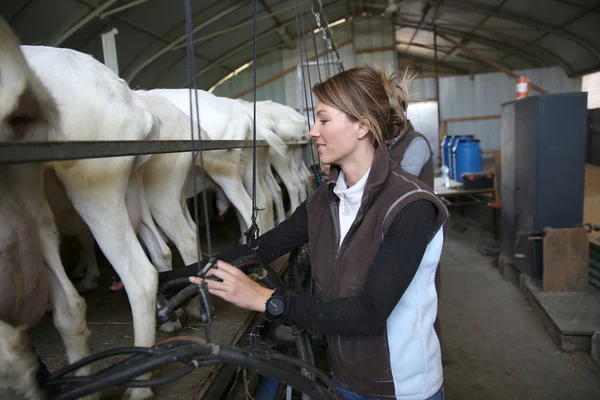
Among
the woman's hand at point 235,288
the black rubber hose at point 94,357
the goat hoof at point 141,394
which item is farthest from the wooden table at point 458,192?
the black rubber hose at point 94,357

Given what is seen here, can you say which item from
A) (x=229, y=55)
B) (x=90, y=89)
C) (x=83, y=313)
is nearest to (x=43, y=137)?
(x=90, y=89)

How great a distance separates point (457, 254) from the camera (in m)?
6.62

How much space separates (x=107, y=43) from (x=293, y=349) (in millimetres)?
5527

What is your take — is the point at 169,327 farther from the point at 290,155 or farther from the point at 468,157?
the point at 468,157

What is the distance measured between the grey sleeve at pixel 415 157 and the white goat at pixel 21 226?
6.80 feet

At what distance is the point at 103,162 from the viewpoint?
157 centimetres

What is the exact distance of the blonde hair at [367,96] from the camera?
1350 millimetres

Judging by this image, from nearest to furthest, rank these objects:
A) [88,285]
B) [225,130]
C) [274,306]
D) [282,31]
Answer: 1. [274,306]
2. [88,285]
3. [225,130]
4. [282,31]

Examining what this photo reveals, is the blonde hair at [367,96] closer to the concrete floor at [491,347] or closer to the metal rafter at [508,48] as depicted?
the concrete floor at [491,347]

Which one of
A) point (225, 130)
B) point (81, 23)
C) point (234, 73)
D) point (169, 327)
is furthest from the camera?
point (234, 73)

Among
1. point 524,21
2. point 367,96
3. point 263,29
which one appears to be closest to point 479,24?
point 524,21

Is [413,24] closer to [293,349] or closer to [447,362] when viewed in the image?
[447,362]

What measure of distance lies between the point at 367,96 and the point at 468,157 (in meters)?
7.69

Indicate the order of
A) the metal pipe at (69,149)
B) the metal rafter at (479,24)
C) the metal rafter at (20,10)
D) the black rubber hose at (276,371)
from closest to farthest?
Answer: 1. the metal pipe at (69,149)
2. the black rubber hose at (276,371)
3. the metal rafter at (20,10)
4. the metal rafter at (479,24)
